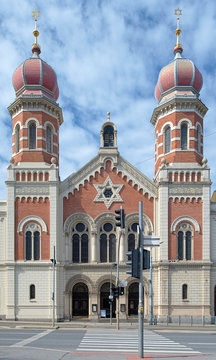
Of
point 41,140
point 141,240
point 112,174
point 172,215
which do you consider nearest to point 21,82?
point 41,140

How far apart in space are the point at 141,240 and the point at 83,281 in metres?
26.7

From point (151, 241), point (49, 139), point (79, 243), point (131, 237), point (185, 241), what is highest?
point (49, 139)

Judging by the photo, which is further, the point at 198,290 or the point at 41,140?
the point at 41,140

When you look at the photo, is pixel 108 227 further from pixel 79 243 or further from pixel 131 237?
pixel 79 243

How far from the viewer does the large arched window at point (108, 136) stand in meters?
44.7

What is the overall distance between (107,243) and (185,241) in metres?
7.27

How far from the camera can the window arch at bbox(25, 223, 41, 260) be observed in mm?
41406

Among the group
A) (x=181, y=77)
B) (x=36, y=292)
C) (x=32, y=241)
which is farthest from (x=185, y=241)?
(x=181, y=77)

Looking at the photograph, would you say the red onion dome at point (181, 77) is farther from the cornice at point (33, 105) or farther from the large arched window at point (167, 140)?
the cornice at point (33, 105)

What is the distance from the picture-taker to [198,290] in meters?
40.8

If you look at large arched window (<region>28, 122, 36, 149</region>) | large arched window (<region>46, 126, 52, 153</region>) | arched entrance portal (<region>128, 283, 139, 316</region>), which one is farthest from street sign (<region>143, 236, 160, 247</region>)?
large arched window (<region>46, 126, 52, 153</region>)

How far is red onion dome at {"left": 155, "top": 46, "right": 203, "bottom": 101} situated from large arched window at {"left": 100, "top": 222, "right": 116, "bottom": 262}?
1485 cm

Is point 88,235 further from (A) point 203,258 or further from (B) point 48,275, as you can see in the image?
(A) point 203,258

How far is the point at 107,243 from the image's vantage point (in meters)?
42.6
